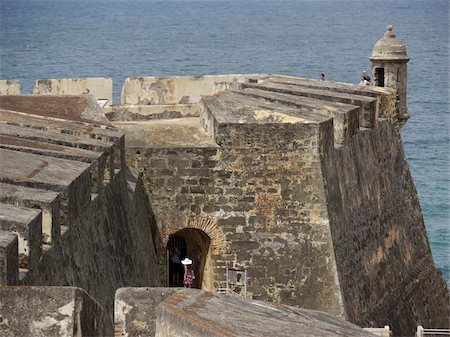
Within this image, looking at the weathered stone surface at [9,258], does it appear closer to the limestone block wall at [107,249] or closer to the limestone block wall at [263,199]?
the limestone block wall at [107,249]

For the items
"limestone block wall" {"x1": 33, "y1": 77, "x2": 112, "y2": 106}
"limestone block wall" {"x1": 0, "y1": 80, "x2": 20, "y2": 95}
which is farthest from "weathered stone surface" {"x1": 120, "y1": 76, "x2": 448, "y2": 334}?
"limestone block wall" {"x1": 0, "y1": 80, "x2": 20, "y2": 95}

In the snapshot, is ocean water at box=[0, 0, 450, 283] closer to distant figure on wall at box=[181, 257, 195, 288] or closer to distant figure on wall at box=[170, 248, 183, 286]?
distant figure on wall at box=[170, 248, 183, 286]

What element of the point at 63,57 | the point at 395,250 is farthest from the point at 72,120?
the point at 63,57

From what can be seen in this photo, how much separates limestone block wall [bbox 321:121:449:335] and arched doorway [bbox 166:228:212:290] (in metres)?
1.97

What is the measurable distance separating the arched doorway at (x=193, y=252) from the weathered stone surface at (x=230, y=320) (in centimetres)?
1347

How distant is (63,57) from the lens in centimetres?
10050

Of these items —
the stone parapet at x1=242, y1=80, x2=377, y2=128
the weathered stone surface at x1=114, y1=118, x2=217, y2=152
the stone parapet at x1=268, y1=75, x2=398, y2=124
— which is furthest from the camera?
the stone parapet at x1=268, y1=75, x2=398, y2=124

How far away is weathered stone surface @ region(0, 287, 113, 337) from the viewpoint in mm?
9578

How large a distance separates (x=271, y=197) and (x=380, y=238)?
10.7 ft

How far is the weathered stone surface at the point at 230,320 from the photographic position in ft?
30.1

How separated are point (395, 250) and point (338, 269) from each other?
3418 millimetres

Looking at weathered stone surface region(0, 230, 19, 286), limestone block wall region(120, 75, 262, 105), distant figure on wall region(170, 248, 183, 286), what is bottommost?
distant figure on wall region(170, 248, 183, 286)

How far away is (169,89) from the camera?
31.2 m

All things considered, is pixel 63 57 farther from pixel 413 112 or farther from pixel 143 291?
pixel 143 291
